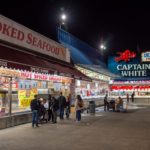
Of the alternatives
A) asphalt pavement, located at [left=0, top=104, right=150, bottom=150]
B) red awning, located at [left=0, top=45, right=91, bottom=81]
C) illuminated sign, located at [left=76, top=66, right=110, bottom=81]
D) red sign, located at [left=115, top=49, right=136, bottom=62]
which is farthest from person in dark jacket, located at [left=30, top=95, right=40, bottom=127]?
red sign, located at [left=115, top=49, right=136, bottom=62]

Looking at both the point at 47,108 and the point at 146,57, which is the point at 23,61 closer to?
the point at 47,108

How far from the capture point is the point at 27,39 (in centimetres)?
1986

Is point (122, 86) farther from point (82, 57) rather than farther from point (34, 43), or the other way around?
point (34, 43)

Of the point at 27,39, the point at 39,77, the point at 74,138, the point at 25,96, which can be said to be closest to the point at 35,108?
the point at 25,96

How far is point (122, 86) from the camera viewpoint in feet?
172

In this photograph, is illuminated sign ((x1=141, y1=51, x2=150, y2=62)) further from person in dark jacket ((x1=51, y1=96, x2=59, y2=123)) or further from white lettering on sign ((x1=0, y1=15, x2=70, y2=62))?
person in dark jacket ((x1=51, y1=96, x2=59, y2=123))

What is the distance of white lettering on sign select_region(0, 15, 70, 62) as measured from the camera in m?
17.4

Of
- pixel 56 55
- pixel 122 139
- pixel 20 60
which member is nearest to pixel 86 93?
pixel 56 55

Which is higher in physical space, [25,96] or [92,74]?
[92,74]

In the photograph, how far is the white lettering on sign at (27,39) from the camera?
17391mm

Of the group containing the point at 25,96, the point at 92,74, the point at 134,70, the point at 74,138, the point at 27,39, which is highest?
the point at 134,70

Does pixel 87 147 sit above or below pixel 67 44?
below

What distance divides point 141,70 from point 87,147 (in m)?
42.2

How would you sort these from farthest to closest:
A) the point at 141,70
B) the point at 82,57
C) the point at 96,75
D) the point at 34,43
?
the point at 141,70
the point at 96,75
the point at 82,57
the point at 34,43
